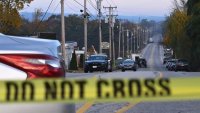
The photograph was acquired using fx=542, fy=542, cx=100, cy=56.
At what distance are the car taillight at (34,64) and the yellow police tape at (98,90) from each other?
114 mm

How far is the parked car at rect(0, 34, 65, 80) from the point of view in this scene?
477cm

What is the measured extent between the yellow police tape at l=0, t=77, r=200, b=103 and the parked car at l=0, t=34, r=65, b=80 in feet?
0.39

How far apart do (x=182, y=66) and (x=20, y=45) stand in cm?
6257

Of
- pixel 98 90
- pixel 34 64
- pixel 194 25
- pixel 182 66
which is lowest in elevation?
pixel 182 66

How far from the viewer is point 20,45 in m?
5.15

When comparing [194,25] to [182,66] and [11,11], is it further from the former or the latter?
[11,11]

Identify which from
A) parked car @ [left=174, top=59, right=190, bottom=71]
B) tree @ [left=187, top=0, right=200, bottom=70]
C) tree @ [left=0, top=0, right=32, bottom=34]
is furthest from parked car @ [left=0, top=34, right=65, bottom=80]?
parked car @ [left=174, top=59, right=190, bottom=71]

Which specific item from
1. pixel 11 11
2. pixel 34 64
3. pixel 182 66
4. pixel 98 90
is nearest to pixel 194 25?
pixel 182 66

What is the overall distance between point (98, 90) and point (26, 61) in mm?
723

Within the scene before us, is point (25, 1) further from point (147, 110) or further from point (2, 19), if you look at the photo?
point (147, 110)

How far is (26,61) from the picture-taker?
487cm

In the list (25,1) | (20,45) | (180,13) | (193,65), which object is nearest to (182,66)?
(193,65)

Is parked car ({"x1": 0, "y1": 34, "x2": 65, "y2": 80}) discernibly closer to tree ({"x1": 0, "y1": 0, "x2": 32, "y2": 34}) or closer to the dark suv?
tree ({"x1": 0, "y1": 0, "x2": 32, "y2": 34})

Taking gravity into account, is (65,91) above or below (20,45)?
below
